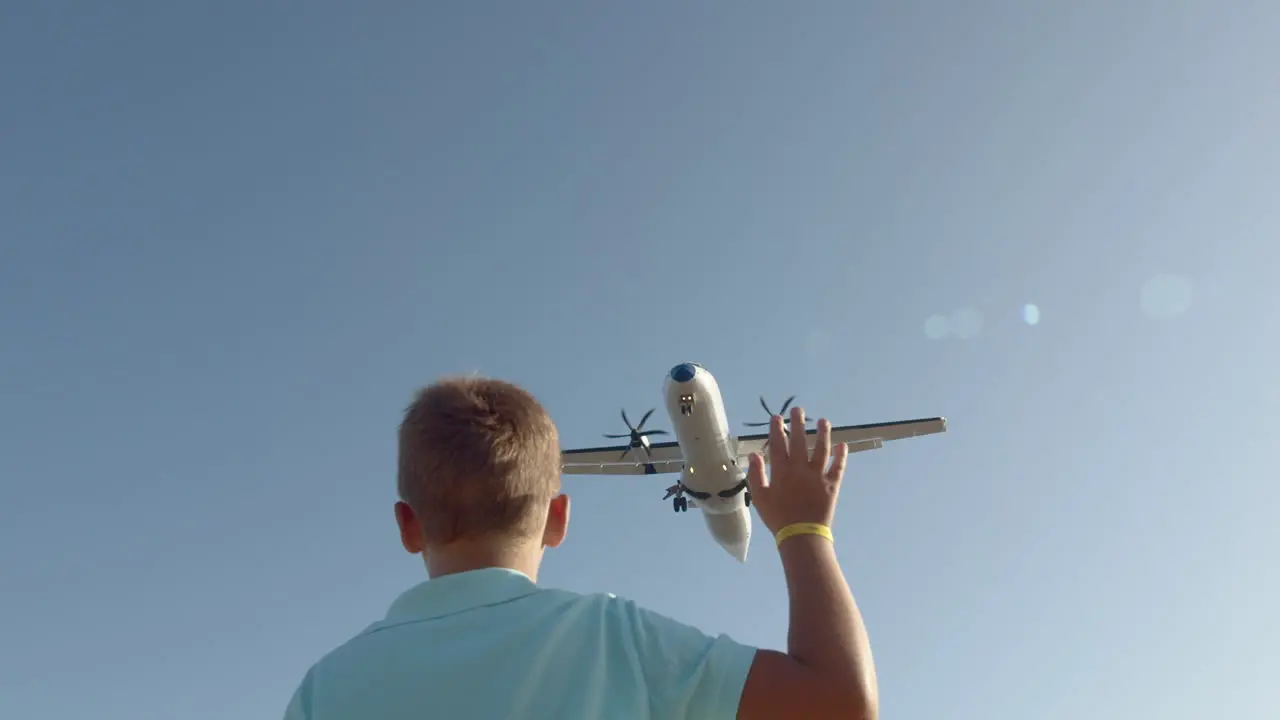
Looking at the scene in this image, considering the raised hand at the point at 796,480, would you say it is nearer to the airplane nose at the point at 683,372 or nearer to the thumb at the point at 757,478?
the thumb at the point at 757,478

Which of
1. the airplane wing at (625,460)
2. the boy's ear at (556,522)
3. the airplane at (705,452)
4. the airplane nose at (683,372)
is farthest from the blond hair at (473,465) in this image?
the airplane wing at (625,460)

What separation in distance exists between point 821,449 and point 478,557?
5.56 ft

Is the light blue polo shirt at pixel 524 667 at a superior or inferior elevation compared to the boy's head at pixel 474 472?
inferior

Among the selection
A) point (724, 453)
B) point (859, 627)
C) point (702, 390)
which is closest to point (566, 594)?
point (859, 627)

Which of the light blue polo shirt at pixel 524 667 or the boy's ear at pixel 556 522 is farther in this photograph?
the boy's ear at pixel 556 522

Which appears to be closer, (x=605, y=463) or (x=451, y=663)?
(x=451, y=663)

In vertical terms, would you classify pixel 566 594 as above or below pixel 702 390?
below

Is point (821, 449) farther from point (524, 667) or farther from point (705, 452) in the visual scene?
point (705, 452)

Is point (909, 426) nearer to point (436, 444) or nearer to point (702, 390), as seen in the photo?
point (702, 390)

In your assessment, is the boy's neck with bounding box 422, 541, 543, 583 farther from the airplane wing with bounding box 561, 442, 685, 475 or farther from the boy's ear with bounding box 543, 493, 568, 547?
the airplane wing with bounding box 561, 442, 685, 475

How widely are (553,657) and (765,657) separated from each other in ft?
2.59

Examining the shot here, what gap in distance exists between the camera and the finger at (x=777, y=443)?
3689mm

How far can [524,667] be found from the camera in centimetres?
278

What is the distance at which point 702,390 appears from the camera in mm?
31734
